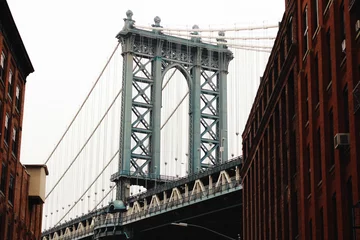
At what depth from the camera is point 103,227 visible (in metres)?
120

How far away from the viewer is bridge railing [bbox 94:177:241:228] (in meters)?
93.2

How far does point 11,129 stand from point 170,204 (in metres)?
46.6

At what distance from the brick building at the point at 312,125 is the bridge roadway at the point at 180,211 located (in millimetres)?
33174

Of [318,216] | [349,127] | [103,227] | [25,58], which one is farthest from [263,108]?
[103,227]

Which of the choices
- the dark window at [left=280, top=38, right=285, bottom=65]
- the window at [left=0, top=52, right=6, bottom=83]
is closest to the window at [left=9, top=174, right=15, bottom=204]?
the window at [left=0, top=52, right=6, bottom=83]

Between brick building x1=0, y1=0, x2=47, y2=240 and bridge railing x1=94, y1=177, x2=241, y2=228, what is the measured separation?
2760 cm

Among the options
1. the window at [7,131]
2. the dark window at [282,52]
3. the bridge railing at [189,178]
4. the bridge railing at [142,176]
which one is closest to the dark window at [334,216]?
the dark window at [282,52]

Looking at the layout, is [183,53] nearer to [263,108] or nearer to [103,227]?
[103,227]

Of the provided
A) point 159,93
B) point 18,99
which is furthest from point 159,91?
point 18,99

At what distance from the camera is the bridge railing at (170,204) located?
3669 inches

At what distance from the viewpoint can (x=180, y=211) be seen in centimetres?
10531

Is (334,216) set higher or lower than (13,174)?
lower

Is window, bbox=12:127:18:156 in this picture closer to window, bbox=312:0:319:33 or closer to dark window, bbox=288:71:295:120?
dark window, bbox=288:71:295:120

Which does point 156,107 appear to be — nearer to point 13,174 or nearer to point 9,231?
point 13,174
